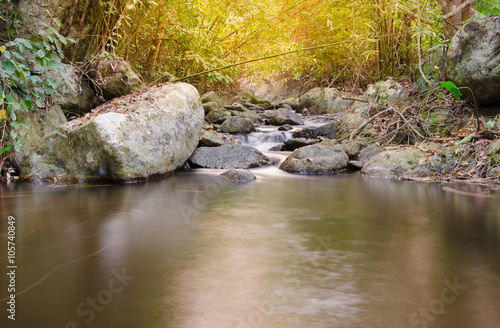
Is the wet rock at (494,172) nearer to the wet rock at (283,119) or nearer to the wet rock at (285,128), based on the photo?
the wet rock at (285,128)

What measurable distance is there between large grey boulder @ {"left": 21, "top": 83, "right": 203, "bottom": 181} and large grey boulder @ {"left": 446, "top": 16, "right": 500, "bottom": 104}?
14.0 ft

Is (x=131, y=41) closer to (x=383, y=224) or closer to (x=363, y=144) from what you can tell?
(x=363, y=144)

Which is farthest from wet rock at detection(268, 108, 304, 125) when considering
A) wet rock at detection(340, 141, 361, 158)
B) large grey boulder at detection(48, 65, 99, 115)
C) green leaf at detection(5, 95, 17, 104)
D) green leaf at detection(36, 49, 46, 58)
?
green leaf at detection(5, 95, 17, 104)

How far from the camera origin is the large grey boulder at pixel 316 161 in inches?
255

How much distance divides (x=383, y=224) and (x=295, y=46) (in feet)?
27.2

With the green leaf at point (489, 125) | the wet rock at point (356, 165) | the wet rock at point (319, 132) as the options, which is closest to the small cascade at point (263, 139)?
the wet rock at point (319, 132)

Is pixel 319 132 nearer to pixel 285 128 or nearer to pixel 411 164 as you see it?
pixel 285 128

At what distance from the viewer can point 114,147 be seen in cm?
506

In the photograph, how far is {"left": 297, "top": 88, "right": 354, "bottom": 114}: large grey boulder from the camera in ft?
38.5

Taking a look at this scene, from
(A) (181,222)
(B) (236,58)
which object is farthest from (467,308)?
(B) (236,58)

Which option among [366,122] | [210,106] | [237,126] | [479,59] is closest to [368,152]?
[366,122]

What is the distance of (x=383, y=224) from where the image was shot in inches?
130

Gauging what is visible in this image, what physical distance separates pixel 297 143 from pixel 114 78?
3502mm

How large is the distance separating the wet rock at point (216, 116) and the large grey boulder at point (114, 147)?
13.1ft
